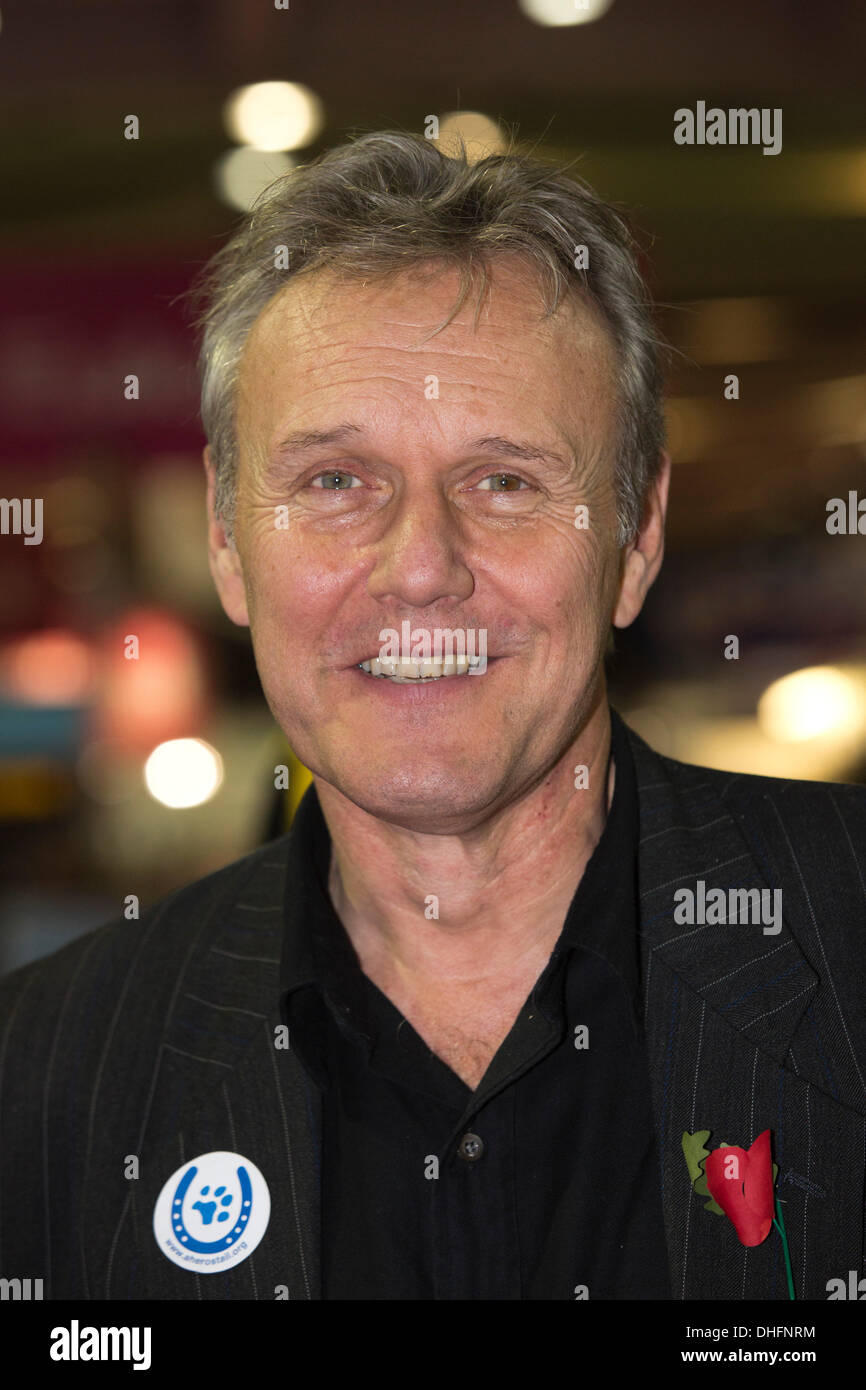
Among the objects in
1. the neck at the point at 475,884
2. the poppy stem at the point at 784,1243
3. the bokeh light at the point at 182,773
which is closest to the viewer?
the poppy stem at the point at 784,1243

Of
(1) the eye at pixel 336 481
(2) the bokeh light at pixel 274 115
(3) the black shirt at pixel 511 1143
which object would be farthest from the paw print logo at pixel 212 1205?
(2) the bokeh light at pixel 274 115

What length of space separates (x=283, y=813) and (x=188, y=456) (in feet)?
7.99

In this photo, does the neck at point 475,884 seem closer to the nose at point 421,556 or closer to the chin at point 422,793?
the chin at point 422,793

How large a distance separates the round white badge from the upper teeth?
55 cm

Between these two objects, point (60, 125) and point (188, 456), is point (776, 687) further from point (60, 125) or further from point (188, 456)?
point (60, 125)

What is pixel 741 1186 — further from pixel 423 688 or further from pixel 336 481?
pixel 336 481

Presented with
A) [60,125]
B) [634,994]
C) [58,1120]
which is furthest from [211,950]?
[60,125]

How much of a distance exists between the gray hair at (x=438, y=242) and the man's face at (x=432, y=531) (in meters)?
0.04

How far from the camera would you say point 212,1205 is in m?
1.43

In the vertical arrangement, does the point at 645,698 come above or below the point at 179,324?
below

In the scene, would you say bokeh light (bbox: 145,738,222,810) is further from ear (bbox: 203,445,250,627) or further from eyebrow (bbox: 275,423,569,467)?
eyebrow (bbox: 275,423,569,467)

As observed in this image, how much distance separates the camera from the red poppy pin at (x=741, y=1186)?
1.30 meters

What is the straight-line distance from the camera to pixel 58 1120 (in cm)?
157
